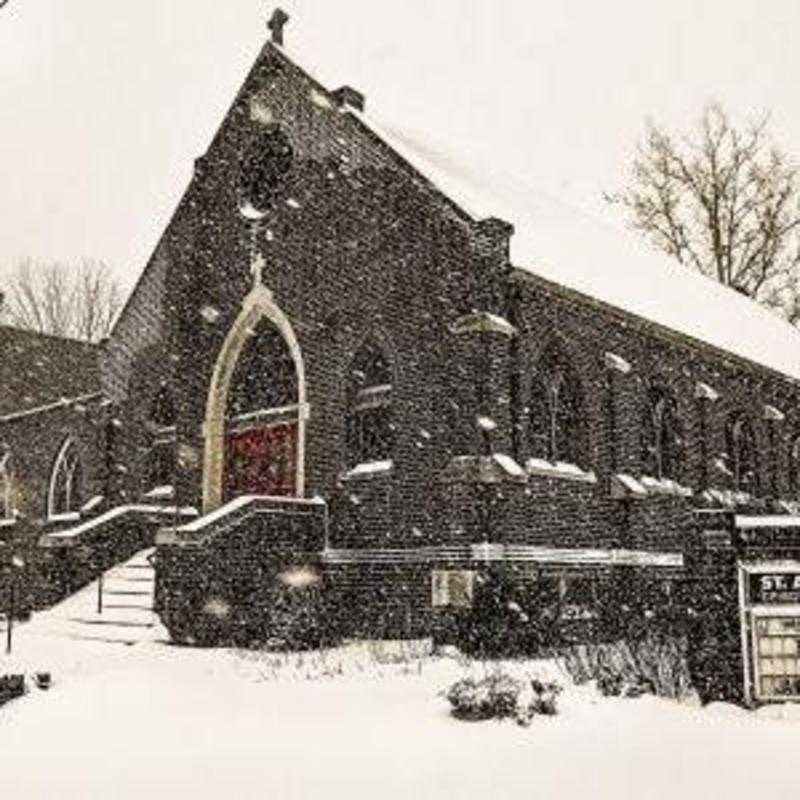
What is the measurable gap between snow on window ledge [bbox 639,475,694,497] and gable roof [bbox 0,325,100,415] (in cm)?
2056

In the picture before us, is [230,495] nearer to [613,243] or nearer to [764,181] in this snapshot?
[613,243]

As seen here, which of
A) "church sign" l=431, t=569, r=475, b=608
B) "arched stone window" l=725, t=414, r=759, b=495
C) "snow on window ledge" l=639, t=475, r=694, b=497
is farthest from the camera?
"arched stone window" l=725, t=414, r=759, b=495

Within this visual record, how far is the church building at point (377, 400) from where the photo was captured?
15.1 metres

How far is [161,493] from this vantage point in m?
20.2

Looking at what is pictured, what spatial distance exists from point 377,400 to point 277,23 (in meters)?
7.26

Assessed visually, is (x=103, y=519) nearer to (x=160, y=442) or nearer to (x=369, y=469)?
(x=160, y=442)

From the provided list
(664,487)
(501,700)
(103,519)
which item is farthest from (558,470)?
(103,519)

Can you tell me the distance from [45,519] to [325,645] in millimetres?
12721

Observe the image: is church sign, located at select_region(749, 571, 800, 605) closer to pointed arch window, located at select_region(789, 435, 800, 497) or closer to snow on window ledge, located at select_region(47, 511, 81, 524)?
pointed arch window, located at select_region(789, 435, 800, 497)

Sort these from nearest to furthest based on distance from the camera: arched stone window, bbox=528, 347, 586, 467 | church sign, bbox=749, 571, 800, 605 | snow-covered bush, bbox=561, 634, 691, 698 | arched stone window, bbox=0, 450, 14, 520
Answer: snow-covered bush, bbox=561, 634, 691, 698, church sign, bbox=749, 571, 800, 605, arched stone window, bbox=528, 347, 586, 467, arched stone window, bbox=0, 450, 14, 520

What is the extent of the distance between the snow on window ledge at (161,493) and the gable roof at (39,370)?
14145 mm

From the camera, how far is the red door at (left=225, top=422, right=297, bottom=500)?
17.8 meters

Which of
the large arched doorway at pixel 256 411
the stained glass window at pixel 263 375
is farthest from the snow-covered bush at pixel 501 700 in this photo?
the stained glass window at pixel 263 375

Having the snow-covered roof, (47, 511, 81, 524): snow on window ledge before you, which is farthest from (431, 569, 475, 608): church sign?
(47, 511, 81, 524): snow on window ledge
